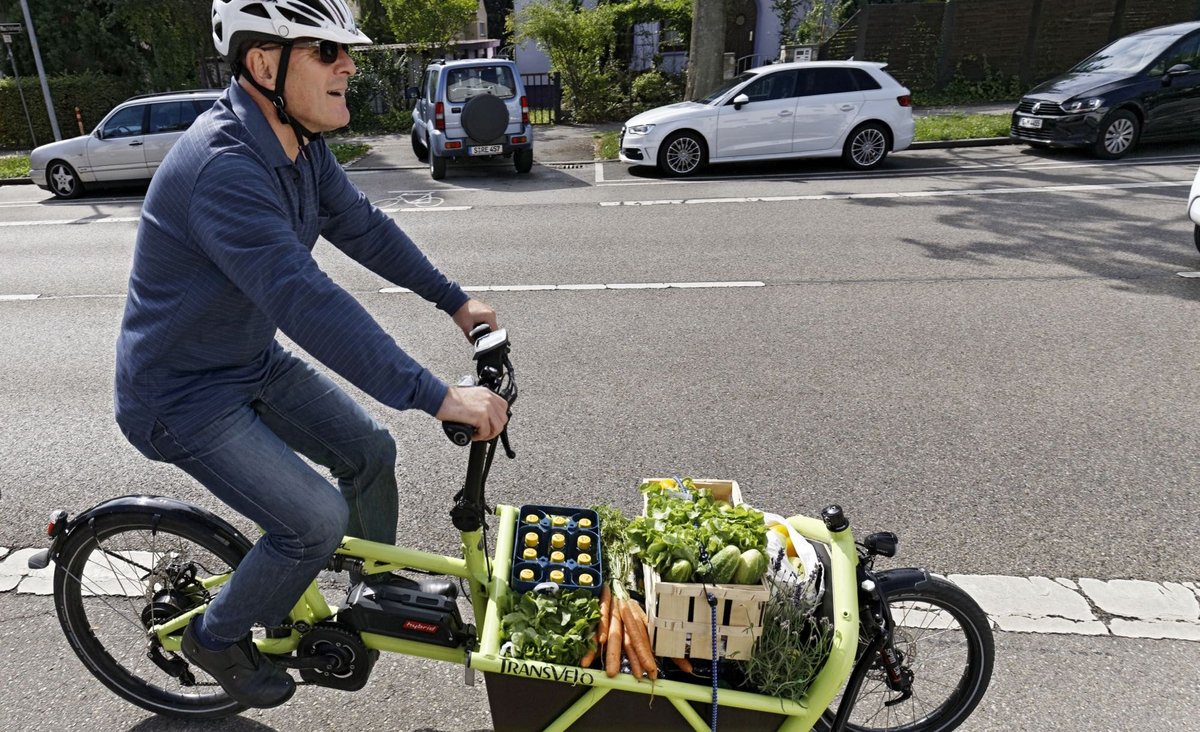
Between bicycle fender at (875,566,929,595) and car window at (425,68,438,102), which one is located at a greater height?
car window at (425,68,438,102)

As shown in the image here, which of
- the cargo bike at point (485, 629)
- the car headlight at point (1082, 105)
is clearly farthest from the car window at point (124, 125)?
the car headlight at point (1082, 105)

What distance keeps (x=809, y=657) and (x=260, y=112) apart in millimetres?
1986

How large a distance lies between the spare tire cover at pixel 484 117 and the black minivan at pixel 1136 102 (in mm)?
8626

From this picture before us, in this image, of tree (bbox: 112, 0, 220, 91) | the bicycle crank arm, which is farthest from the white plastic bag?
tree (bbox: 112, 0, 220, 91)

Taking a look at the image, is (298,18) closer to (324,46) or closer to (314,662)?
(324,46)

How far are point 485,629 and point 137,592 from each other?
5.05ft

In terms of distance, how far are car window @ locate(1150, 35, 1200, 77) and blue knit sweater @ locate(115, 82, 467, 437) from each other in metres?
14.3

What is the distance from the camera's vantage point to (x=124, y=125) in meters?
13.5

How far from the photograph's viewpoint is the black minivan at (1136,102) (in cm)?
1233

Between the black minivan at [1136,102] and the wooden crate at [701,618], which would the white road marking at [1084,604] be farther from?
the black minivan at [1136,102]

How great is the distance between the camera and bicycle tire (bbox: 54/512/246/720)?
254 cm

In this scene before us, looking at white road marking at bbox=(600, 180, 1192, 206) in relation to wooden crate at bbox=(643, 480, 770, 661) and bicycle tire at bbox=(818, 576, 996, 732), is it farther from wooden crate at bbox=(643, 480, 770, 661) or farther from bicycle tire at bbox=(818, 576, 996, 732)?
wooden crate at bbox=(643, 480, 770, 661)

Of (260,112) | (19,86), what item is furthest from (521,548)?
(19,86)

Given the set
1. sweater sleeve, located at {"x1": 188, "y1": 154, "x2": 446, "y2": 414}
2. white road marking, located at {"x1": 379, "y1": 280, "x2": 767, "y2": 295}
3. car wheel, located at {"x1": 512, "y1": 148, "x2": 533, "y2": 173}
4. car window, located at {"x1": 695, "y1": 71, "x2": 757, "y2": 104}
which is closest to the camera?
sweater sleeve, located at {"x1": 188, "y1": 154, "x2": 446, "y2": 414}
